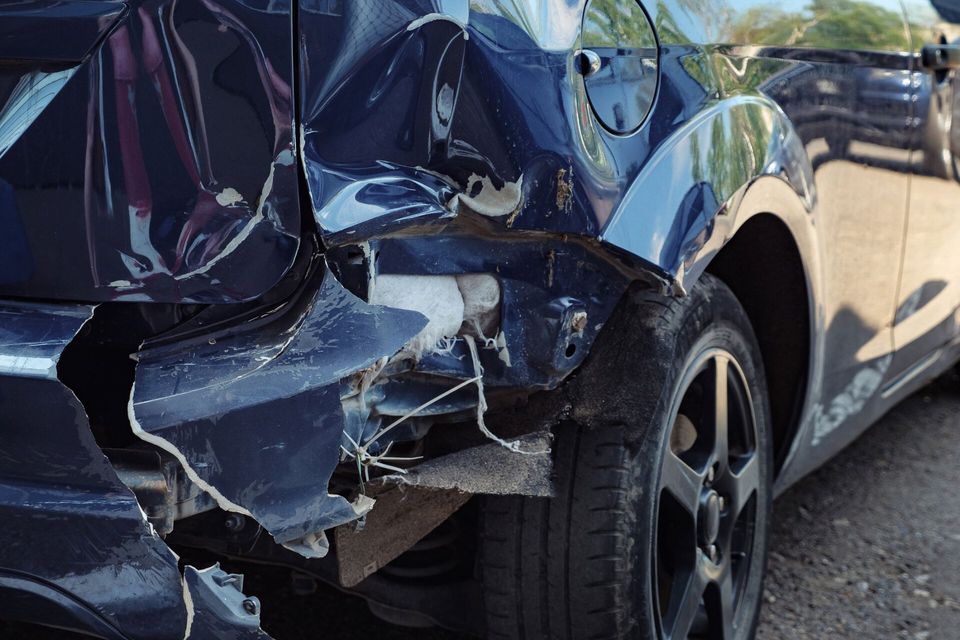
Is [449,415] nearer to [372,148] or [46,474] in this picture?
[372,148]

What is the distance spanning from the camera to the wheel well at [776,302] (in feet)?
7.71

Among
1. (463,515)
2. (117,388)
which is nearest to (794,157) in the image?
(463,515)

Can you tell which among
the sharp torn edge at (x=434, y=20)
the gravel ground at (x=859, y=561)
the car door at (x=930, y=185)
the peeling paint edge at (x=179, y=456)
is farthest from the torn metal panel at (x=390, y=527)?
the car door at (x=930, y=185)

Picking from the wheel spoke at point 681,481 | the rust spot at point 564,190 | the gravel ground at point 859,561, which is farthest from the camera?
the gravel ground at point 859,561

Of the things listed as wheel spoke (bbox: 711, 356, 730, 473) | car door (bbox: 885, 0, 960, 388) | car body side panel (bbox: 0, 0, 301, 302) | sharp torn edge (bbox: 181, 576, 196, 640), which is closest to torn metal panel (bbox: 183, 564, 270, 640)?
sharp torn edge (bbox: 181, 576, 196, 640)

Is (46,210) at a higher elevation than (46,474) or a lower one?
higher

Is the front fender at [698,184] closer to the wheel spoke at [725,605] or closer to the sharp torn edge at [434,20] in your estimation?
the sharp torn edge at [434,20]

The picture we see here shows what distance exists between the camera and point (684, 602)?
213 centimetres

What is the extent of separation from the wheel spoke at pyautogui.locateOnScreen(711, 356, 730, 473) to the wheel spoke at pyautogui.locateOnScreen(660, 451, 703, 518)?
0.37 ft

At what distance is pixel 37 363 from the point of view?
53.6 inches

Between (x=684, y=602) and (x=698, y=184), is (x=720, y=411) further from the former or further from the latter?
(x=698, y=184)

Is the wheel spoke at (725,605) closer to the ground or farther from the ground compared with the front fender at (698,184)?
closer to the ground

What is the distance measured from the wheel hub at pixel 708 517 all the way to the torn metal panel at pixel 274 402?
94 centimetres

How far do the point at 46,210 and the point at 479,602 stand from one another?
1061 millimetres
